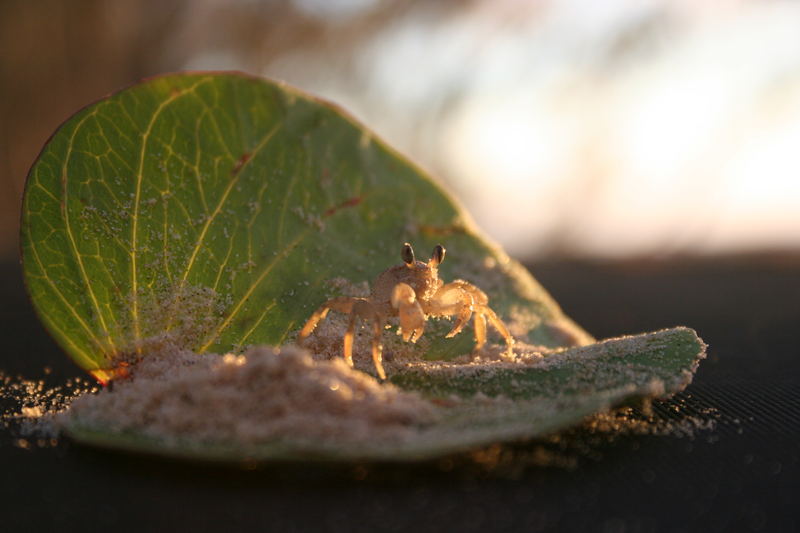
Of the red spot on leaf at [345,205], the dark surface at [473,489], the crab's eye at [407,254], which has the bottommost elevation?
the dark surface at [473,489]

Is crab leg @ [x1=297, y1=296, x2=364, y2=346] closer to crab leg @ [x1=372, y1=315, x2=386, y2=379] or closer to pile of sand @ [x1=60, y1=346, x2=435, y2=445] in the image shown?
crab leg @ [x1=372, y1=315, x2=386, y2=379]

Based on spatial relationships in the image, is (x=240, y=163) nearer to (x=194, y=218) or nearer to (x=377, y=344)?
(x=194, y=218)

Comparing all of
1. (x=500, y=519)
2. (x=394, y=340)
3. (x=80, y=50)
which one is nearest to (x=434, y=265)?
(x=394, y=340)

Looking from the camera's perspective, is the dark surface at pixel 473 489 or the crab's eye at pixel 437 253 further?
the crab's eye at pixel 437 253

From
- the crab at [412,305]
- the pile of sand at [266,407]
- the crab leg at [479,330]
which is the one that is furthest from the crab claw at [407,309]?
the pile of sand at [266,407]

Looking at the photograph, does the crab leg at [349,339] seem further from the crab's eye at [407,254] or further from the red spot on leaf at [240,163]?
the red spot on leaf at [240,163]

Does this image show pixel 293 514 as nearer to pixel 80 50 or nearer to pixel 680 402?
pixel 680 402

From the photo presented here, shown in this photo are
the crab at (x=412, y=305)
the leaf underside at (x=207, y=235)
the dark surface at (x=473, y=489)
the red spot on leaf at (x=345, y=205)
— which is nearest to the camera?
the dark surface at (x=473, y=489)
